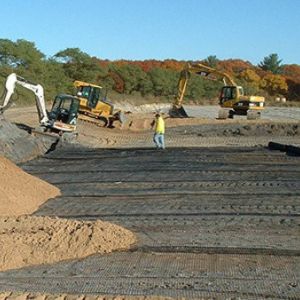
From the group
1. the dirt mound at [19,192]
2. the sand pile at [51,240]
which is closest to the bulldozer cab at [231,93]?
the dirt mound at [19,192]

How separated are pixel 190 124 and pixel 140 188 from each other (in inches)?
813

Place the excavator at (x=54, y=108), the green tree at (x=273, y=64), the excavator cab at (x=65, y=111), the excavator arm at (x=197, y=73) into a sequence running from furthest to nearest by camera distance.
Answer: the green tree at (x=273, y=64)
the excavator arm at (x=197, y=73)
the excavator cab at (x=65, y=111)
the excavator at (x=54, y=108)

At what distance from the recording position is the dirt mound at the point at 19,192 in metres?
12.0

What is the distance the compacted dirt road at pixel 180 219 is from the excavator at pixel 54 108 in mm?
1476

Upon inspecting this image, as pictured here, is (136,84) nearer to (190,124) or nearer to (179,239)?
(190,124)

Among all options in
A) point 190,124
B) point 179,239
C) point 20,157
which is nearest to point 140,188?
point 179,239

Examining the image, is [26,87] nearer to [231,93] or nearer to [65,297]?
[231,93]

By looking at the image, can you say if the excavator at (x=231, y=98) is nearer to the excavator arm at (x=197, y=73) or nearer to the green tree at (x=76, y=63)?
the excavator arm at (x=197, y=73)

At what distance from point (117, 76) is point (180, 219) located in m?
61.2

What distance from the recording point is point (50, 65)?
58250mm

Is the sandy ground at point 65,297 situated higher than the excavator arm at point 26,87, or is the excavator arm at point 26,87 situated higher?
the excavator arm at point 26,87

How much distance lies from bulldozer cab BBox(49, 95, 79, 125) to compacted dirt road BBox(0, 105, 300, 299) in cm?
234

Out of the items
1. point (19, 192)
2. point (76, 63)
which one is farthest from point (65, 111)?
point (76, 63)

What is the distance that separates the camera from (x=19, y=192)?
12805mm
